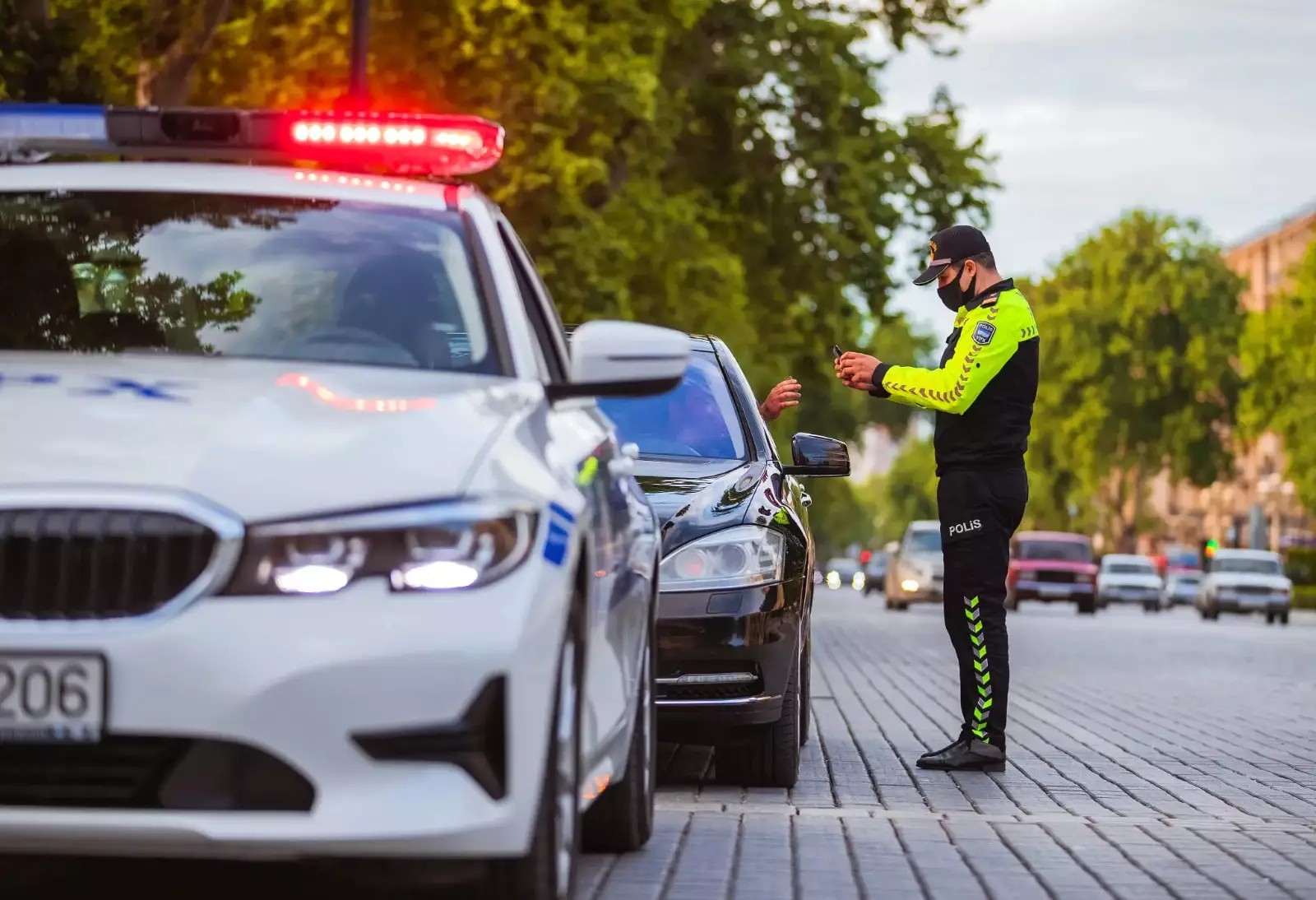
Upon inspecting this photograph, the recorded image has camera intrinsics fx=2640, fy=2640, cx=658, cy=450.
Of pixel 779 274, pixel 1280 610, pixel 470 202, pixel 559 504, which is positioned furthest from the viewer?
pixel 1280 610

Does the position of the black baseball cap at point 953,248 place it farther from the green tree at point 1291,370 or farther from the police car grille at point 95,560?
the green tree at point 1291,370

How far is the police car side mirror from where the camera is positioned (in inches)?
234

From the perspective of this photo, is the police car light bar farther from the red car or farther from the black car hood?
the red car

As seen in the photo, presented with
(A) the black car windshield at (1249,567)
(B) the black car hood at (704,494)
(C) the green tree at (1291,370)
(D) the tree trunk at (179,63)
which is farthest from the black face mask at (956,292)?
(C) the green tree at (1291,370)

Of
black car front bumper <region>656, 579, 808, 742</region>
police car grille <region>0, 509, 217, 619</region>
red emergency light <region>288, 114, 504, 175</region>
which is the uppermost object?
red emergency light <region>288, 114, 504, 175</region>

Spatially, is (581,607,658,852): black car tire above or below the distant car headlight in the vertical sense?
below

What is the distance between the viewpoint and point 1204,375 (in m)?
97.7

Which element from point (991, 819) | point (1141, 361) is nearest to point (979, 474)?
point (991, 819)

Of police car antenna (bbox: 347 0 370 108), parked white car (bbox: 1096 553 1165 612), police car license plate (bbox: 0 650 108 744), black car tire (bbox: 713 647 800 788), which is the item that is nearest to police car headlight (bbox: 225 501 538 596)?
police car license plate (bbox: 0 650 108 744)

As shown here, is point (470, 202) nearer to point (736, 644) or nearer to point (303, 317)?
point (303, 317)

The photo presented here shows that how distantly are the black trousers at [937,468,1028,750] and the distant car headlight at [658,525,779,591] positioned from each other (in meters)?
1.42

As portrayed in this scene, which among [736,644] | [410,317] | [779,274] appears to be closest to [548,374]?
[410,317]

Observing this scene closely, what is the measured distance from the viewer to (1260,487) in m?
127

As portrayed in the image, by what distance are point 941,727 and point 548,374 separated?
24.6ft
